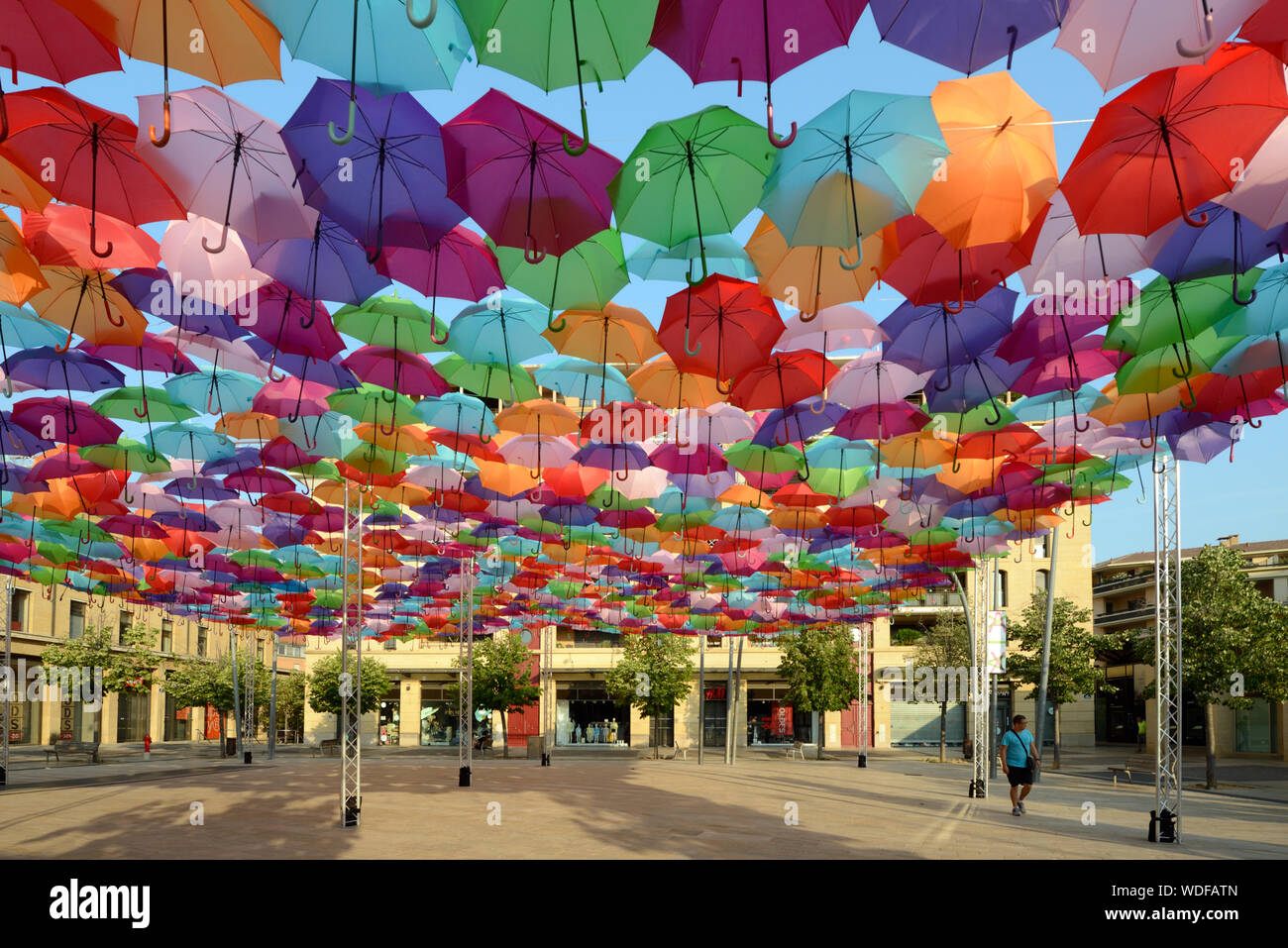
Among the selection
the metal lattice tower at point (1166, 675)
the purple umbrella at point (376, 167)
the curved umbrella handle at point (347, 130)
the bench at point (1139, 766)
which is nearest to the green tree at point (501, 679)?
the bench at point (1139, 766)

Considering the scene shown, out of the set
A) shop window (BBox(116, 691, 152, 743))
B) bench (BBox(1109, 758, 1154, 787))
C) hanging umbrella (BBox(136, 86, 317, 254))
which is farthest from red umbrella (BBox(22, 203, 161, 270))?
shop window (BBox(116, 691, 152, 743))

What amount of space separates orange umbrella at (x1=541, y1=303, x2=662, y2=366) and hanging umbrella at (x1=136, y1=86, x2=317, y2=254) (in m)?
3.17

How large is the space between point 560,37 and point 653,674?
34510 millimetres

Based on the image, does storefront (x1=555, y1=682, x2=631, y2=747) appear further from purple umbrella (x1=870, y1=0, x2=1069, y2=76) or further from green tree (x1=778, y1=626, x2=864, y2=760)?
purple umbrella (x1=870, y1=0, x2=1069, y2=76)

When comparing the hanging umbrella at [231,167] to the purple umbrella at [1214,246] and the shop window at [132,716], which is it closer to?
the purple umbrella at [1214,246]

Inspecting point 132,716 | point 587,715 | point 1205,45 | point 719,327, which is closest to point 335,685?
point 587,715

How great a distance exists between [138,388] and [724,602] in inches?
761

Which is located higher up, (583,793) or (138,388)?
(138,388)

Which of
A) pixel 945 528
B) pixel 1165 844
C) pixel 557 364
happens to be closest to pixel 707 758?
pixel 945 528

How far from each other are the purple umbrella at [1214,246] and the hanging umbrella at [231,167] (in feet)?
23.7

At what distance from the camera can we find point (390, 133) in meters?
7.25

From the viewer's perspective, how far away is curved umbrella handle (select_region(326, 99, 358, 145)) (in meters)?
6.14

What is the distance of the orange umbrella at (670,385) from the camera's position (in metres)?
11.8
